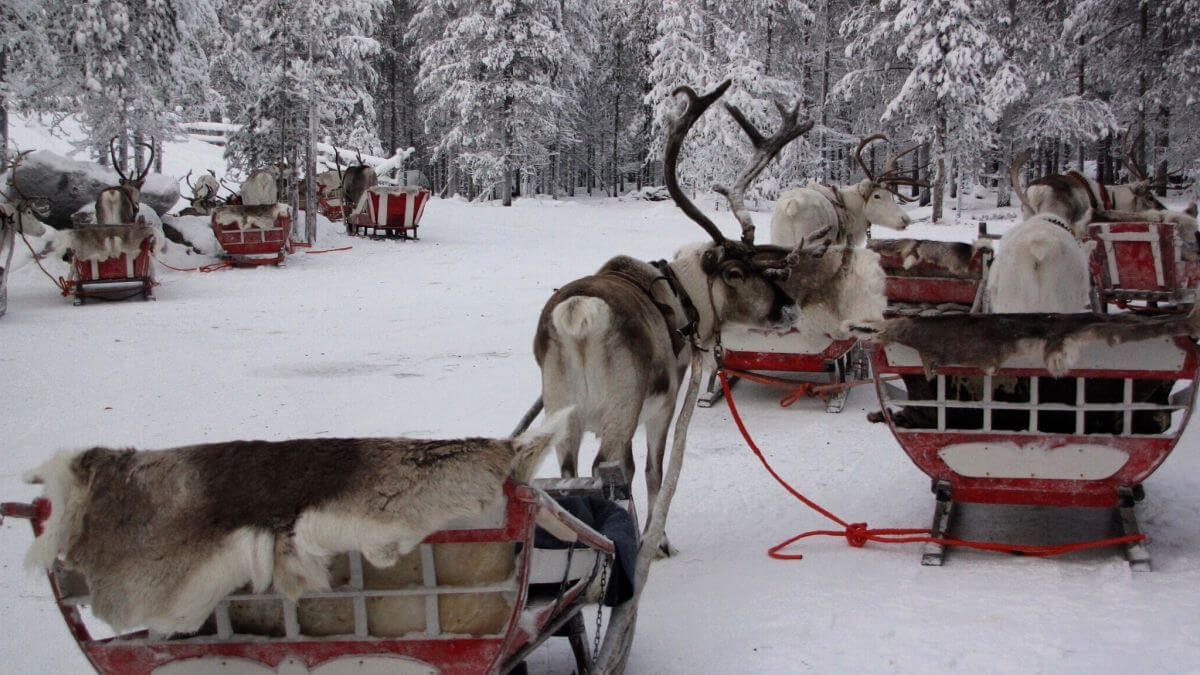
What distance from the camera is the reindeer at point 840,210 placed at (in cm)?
1044

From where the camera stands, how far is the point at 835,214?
1118 cm

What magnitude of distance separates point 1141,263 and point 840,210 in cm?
325

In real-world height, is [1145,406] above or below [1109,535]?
above

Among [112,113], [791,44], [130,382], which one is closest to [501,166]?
[791,44]

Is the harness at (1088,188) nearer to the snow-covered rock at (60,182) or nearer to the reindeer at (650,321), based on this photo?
the reindeer at (650,321)

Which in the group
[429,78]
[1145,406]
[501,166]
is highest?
[429,78]

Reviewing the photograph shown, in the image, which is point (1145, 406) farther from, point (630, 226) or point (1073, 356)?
point (630, 226)

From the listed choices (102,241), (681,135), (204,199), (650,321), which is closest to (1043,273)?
(681,135)

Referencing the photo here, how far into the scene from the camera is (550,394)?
15.7 ft

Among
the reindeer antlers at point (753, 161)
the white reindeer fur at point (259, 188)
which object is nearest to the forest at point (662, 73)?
the white reindeer fur at point (259, 188)

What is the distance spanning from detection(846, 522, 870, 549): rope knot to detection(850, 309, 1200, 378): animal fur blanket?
3.46 feet

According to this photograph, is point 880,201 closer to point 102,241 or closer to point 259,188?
point 102,241

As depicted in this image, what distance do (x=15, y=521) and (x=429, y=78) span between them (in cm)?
3145

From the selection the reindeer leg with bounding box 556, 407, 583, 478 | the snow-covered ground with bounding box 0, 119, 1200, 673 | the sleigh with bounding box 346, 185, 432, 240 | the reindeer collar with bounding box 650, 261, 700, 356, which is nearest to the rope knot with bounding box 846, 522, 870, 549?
the snow-covered ground with bounding box 0, 119, 1200, 673
